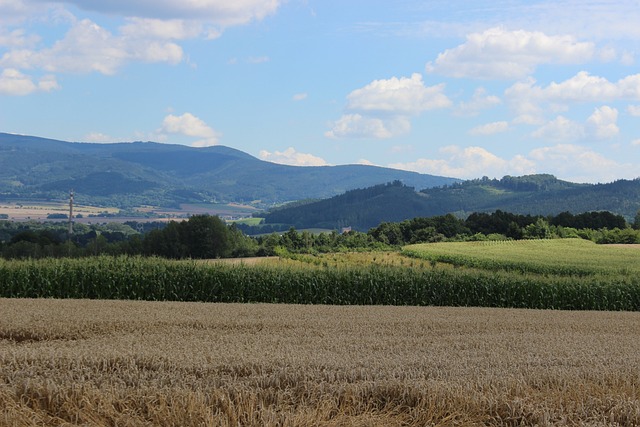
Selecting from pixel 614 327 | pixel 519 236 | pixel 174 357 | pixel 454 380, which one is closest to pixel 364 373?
pixel 454 380

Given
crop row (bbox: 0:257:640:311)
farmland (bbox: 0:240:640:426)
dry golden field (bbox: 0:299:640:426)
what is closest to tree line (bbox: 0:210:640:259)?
crop row (bbox: 0:257:640:311)

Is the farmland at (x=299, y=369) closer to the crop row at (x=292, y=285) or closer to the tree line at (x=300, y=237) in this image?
the crop row at (x=292, y=285)

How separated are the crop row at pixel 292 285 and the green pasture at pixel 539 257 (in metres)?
11.9

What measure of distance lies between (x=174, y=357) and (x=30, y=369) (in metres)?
1.59

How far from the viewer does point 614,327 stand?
17594 millimetres

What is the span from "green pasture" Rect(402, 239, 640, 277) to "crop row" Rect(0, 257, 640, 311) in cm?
1191

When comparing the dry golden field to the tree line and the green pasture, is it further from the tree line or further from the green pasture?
the tree line

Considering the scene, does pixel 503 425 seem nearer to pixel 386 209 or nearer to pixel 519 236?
pixel 519 236

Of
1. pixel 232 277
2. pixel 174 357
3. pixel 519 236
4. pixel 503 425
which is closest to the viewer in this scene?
pixel 503 425

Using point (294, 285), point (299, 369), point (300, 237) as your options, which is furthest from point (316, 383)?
point (300, 237)

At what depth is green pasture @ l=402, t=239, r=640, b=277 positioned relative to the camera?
4812 centimetres

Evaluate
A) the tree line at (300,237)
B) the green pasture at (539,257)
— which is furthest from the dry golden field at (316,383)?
the tree line at (300,237)

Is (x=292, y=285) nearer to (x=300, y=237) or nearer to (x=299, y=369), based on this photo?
(x=299, y=369)

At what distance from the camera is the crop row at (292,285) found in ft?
102
